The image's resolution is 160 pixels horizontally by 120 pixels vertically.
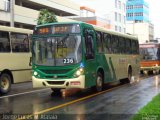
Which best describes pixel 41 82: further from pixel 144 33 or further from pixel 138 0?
pixel 138 0

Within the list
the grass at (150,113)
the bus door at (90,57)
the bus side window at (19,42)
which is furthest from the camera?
the bus side window at (19,42)

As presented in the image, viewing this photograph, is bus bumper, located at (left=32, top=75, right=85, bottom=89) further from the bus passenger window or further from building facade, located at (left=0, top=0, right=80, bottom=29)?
building facade, located at (left=0, top=0, right=80, bottom=29)

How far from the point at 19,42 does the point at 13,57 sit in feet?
3.03

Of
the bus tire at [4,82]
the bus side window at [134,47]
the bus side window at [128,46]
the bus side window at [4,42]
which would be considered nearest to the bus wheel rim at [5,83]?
the bus tire at [4,82]

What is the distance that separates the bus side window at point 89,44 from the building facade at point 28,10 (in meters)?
28.1

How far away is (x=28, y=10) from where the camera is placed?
5788cm

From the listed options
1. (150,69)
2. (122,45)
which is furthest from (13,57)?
(150,69)

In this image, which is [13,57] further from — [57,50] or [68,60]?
[68,60]

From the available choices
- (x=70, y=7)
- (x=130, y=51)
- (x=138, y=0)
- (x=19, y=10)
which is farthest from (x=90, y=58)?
(x=138, y=0)

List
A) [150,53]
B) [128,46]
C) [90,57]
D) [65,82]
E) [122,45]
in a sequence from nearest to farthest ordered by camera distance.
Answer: [65,82]
[90,57]
[122,45]
[128,46]
[150,53]

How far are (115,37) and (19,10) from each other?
1433 inches

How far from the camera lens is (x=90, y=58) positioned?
1634cm

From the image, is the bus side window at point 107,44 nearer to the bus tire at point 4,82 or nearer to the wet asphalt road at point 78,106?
the wet asphalt road at point 78,106

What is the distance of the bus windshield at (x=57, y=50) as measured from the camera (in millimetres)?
15453
